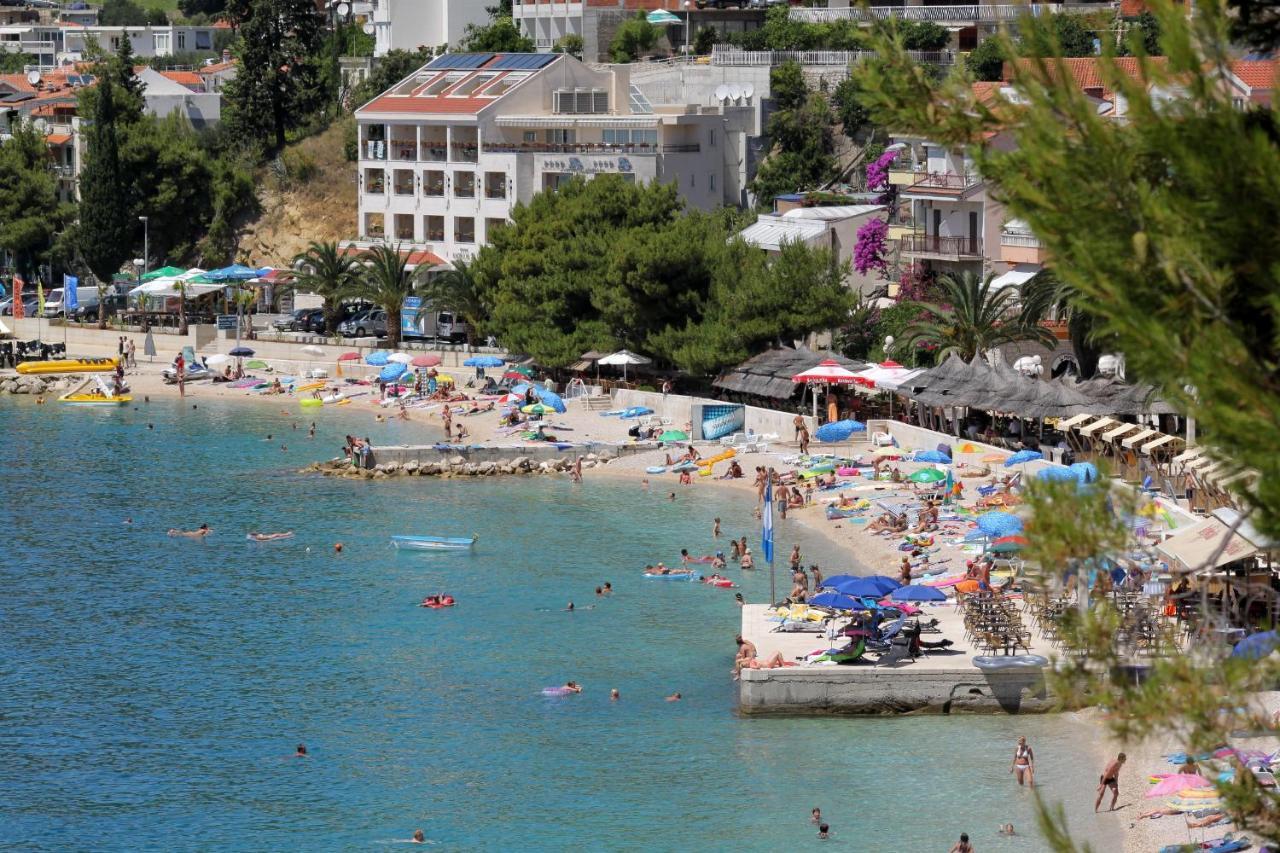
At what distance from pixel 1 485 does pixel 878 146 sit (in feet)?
132

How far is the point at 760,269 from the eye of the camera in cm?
5884

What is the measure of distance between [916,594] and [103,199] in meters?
61.6

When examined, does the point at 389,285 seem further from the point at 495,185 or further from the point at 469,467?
the point at 469,467

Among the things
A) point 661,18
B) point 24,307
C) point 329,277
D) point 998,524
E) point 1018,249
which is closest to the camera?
point 998,524

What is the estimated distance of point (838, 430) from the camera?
54.1 m

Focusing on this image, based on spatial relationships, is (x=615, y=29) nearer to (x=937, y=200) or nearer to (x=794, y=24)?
(x=794, y=24)

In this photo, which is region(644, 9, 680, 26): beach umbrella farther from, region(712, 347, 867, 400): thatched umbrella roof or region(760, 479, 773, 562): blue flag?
region(760, 479, 773, 562): blue flag

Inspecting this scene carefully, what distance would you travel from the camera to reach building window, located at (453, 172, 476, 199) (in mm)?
80625

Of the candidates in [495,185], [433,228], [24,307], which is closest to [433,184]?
[433,228]

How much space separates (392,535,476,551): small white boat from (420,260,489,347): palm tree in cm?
2382

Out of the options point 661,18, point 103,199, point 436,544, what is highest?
point 661,18

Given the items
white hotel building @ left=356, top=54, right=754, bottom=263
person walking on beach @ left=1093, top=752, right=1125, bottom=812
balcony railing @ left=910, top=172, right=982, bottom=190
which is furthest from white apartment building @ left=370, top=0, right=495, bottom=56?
person walking on beach @ left=1093, top=752, right=1125, bottom=812

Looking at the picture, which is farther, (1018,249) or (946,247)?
(946,247)

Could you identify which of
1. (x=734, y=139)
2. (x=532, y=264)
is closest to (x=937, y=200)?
(x=532, y=264)
